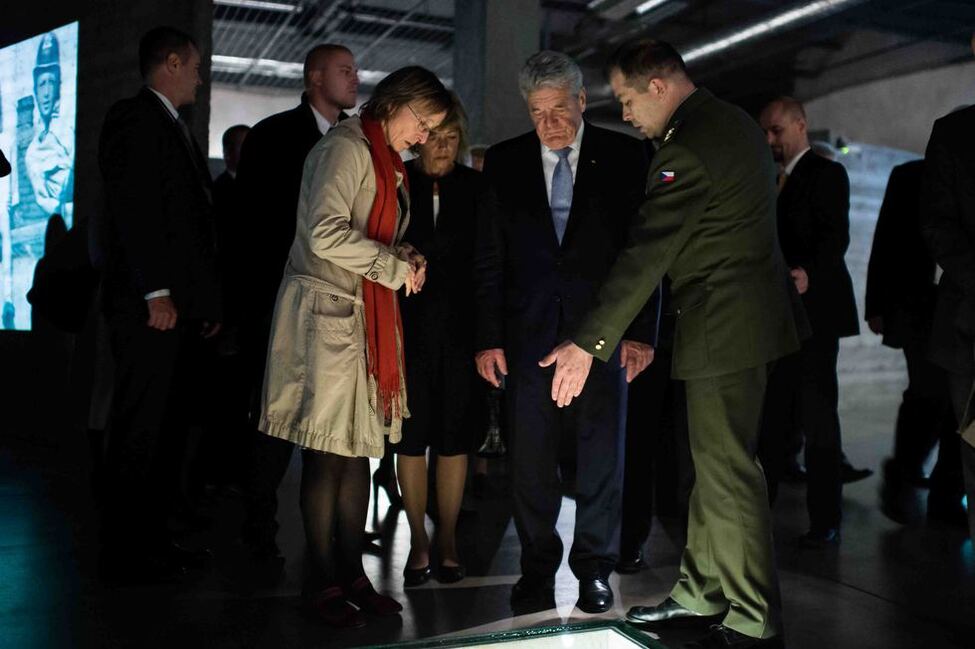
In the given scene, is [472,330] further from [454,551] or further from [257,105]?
[257,105]

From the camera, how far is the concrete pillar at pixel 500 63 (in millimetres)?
5117

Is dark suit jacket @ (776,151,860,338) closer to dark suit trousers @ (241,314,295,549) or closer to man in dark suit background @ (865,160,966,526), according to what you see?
man in dark suit background @ (865,160,966,526)

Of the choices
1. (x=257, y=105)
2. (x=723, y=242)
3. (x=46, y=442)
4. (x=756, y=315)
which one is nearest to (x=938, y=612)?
(x=756, y=315)

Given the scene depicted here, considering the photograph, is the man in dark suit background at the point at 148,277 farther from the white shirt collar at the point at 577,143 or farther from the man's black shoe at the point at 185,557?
the white shirt collar at the point at 577,143

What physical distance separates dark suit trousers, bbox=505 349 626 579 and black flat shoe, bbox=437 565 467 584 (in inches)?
9.5

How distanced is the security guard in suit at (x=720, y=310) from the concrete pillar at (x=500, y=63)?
2.77m

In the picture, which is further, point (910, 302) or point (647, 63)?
point (910, 302)

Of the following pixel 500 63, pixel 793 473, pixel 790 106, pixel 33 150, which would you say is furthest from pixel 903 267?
pixel 33 150

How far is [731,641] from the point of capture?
7.57 ft

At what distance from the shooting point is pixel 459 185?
9.93 ft

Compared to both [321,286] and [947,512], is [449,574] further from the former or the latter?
[947,512]

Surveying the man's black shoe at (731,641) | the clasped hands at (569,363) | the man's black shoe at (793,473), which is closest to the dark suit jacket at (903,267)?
the man's black shoe at (793,473)

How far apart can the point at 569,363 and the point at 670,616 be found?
770 mm

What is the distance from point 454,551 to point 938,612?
4.67ft
